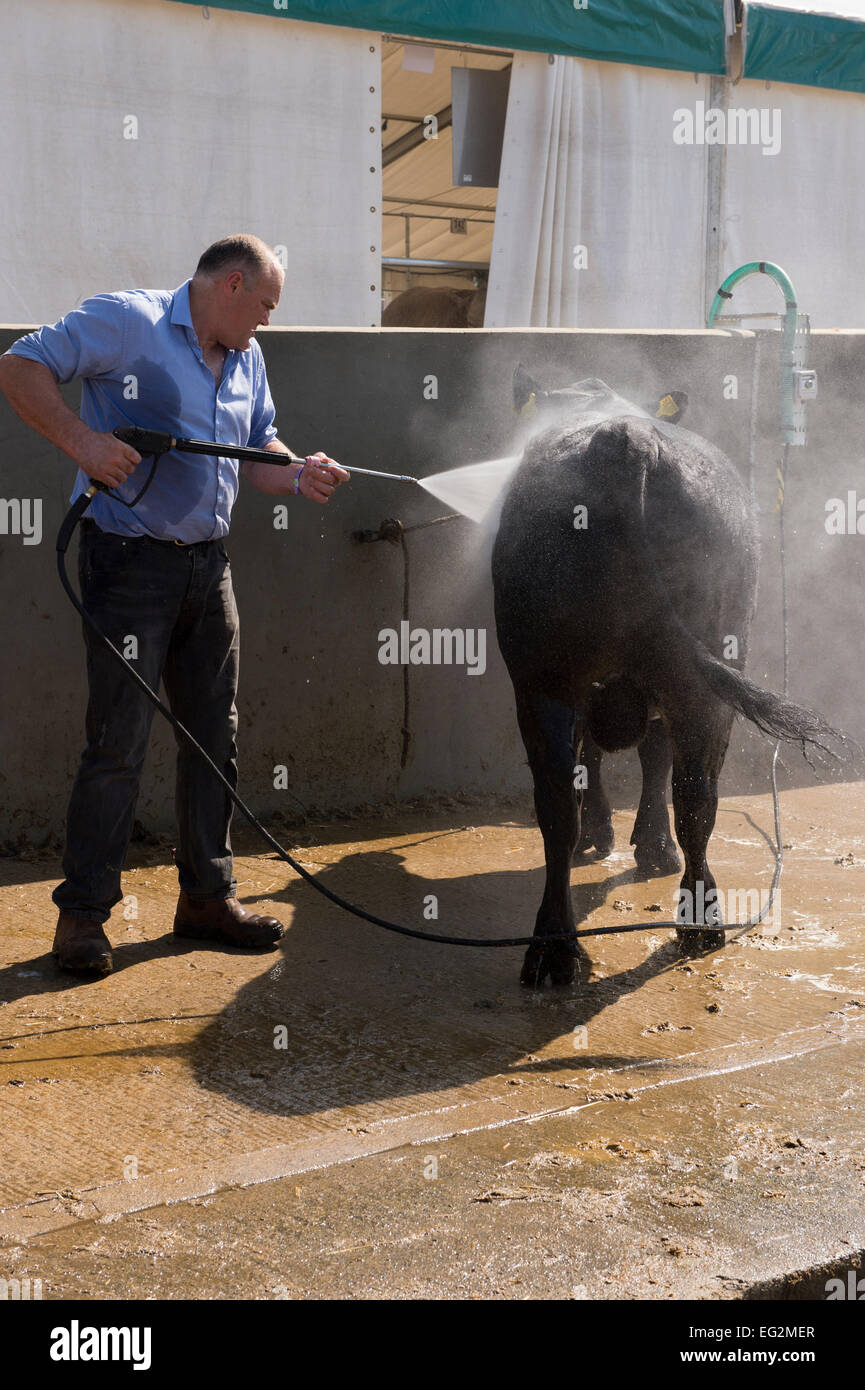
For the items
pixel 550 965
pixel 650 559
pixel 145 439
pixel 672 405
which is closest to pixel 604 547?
pixel 650 559

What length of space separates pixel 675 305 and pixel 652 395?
3.90 meters

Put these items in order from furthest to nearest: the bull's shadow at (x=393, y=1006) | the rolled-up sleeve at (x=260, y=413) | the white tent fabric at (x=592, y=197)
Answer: the white tent fabric at (x=592, y=197) < the rolled-up sleeve at (x=260, y=413) < the bull's shadow at (x=393, y=1006)

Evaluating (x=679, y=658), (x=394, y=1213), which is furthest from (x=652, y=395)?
(x=394, y=1213)

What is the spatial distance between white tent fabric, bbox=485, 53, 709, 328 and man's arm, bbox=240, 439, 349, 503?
5.35 metres

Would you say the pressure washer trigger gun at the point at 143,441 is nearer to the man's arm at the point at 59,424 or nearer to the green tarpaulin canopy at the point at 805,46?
the man's arm at the point at 59,424

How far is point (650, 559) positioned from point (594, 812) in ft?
5.77

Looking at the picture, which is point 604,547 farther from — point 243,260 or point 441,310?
point 441,310

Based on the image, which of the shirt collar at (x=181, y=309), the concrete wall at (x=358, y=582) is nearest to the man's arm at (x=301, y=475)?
the shirt collar at (x=181, y=309)

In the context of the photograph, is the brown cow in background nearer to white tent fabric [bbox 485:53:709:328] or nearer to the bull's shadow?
white tent fabric [bbox 485:53:709:328]

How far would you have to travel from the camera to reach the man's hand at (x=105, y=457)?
386 cm

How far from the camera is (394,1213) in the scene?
270 centimetres

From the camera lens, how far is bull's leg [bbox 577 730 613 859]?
5.63 metres

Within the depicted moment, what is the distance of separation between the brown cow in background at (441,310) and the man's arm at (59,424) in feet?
21.7
